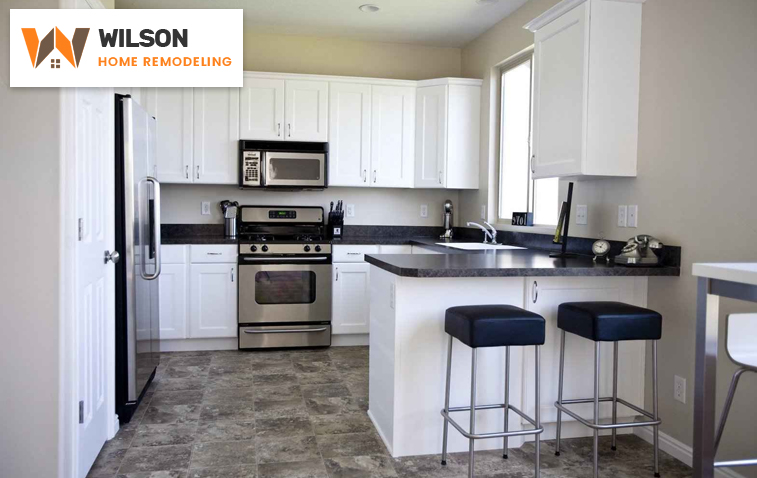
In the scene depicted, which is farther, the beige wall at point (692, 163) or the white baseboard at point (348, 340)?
the white baseboard at point (348, 340)

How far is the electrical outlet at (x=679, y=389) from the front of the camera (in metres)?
2.75

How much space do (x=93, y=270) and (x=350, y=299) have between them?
2.55 metres

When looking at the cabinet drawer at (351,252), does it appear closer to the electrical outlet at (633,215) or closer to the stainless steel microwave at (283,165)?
the stainless steel microwave at (283,165)

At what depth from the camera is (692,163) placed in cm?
266

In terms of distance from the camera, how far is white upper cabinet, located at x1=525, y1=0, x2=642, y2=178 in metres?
2.91

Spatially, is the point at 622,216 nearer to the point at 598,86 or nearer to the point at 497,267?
the point at 598,86

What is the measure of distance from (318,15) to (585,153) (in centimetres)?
262

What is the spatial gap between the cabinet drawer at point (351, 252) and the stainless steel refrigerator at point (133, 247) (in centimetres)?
167

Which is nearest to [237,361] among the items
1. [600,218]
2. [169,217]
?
[169,217]

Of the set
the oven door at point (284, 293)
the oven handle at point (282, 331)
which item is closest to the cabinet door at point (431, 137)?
the oven door at point (284, 293)

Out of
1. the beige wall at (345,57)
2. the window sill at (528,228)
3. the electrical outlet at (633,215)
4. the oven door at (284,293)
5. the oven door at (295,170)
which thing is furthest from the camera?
the beige wall at (345,57)

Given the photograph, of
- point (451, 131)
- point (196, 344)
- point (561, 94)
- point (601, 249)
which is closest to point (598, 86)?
point (561, 94)

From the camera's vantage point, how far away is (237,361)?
4359 millimetres

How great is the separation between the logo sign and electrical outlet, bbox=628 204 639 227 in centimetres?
265
